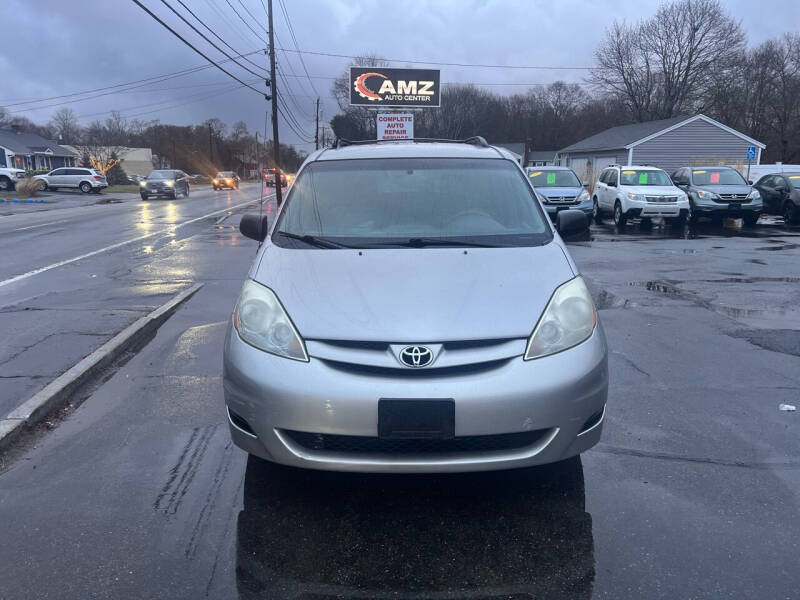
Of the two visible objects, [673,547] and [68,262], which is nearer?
[673,547]

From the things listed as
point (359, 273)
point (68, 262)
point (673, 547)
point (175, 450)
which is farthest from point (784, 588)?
point (68, 262)

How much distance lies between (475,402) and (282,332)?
0.97 m

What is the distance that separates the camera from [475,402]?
9.00 ft

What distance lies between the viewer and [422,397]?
2.73 meters

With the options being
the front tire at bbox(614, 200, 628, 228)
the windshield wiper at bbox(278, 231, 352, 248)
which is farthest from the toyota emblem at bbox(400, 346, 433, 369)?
the front tire at bbox(614, 200, 628, 228)

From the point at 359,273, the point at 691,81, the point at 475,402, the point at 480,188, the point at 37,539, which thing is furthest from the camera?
the point at 691,81

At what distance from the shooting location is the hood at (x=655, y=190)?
61.0 ft

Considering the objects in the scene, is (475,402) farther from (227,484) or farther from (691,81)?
(691,81)

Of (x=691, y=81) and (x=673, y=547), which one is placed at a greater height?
(x=691, y=81)

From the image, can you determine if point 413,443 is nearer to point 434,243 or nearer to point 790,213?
point 434,243

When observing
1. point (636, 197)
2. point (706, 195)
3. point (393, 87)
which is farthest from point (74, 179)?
point (706, 195)

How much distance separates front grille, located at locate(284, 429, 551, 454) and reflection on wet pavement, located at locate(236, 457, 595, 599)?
446mm

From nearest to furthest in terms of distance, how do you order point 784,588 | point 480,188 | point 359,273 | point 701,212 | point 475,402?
point 784,588 → point 475,402 → point 359,273 → point 480,188 → point 701,212

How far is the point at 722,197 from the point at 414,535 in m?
19.3
